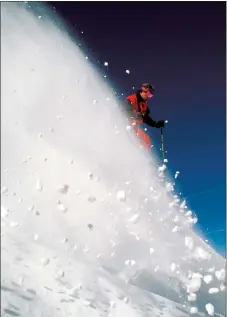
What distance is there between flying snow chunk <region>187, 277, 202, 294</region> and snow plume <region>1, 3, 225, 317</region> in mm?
44

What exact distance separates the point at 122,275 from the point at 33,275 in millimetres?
3434

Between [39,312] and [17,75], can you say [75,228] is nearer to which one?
[39,312]

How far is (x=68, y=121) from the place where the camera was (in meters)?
12.3

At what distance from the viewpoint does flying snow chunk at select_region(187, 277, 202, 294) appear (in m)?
12.2

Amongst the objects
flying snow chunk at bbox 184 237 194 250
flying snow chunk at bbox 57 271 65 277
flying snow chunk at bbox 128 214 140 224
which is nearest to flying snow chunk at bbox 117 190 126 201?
flying snow chunk at bbox 128 214 140 224

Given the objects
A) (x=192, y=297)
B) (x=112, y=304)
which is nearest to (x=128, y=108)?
(x=112, y=304)

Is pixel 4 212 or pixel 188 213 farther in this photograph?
pixel 188 213

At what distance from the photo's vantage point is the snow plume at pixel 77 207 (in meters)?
9.80

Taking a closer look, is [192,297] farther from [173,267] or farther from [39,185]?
[39,185]

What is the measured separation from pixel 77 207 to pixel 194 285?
464 cm

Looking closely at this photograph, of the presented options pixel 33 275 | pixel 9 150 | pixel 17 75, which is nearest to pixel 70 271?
pixel 33 275

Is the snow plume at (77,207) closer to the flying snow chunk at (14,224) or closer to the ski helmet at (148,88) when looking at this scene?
the flying snow chunk at (14,224)

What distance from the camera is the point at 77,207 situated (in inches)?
442

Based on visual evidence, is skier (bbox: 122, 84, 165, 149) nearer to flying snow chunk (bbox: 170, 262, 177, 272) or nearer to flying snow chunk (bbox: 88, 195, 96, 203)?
flying snow chunk (bbox: 88, 195, 96, 203)
